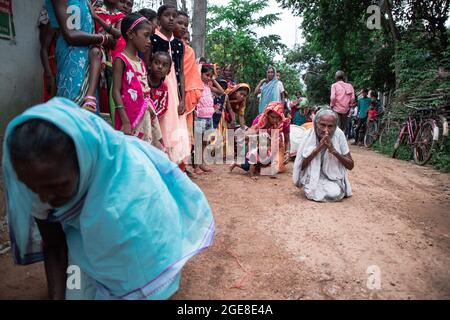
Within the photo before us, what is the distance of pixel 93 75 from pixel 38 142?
Result: 5.26ft

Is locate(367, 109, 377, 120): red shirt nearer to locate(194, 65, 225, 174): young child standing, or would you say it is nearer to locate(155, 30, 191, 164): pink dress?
→ locate(194, 65, 225, 174): young child standing

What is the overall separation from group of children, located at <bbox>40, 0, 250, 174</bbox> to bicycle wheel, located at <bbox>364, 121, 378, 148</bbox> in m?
7.06

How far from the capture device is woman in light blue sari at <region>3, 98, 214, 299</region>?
1185mm

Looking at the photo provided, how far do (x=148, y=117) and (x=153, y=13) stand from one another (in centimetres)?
122

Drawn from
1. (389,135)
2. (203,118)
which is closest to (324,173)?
(203,118)

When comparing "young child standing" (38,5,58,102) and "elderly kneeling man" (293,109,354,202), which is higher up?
"young child standing" (38,5,58,102)

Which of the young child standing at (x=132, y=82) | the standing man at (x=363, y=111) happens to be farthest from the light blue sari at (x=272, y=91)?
the young child standing at (x=132, y=82)

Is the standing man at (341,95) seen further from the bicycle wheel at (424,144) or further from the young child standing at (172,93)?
the young child standing at (172,93)

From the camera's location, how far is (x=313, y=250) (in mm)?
2533

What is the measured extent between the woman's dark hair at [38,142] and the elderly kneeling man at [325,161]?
2.87 m

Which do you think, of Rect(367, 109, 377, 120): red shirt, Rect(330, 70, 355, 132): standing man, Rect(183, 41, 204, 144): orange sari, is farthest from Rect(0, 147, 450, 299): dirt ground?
Rect(367, 109, 377, 120): red shirt

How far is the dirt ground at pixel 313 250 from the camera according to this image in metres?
2.00

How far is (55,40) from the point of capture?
8.70ft
